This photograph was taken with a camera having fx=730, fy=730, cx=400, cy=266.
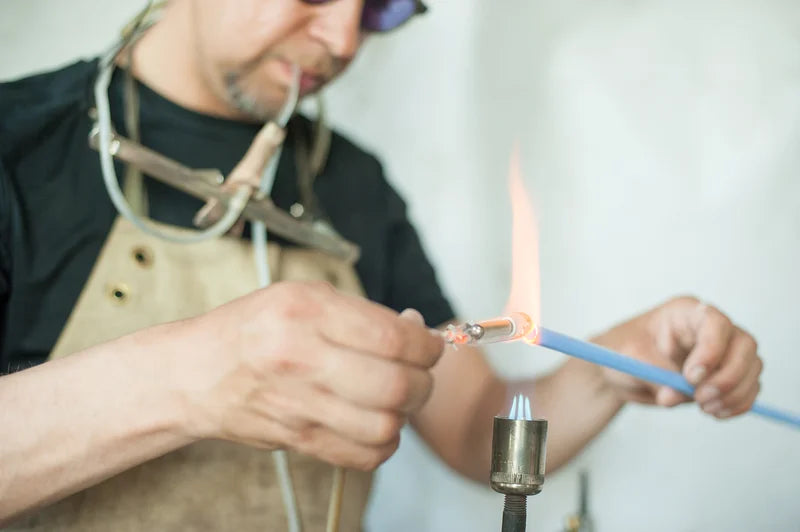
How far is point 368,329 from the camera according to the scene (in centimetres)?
45

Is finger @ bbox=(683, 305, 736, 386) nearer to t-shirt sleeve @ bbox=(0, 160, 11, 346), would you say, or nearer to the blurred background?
the blurred background

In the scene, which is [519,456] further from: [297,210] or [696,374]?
[297,210]

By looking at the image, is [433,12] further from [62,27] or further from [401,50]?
[62,27]

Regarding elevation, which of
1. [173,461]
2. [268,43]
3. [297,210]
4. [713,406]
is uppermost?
[268,43]

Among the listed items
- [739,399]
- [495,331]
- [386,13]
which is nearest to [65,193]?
[386,13]

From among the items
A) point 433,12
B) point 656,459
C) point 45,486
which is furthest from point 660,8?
point 45,486

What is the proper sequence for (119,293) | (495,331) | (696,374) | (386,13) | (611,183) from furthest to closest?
(611,183)
(386,13)
(119,293)
(696,374)
(495,331)

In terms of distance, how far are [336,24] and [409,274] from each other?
32cm

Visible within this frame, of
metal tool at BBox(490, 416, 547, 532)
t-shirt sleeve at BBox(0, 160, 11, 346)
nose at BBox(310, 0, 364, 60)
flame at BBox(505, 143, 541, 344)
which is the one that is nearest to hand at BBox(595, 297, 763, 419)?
flame at BBox(505, 143, 541, 344)

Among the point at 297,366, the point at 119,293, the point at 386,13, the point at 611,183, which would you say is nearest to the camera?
the point at 297,366

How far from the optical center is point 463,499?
938mm

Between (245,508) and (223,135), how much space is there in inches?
15.6

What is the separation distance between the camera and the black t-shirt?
65 centimetres

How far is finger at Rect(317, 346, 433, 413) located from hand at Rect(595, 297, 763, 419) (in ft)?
0.82
